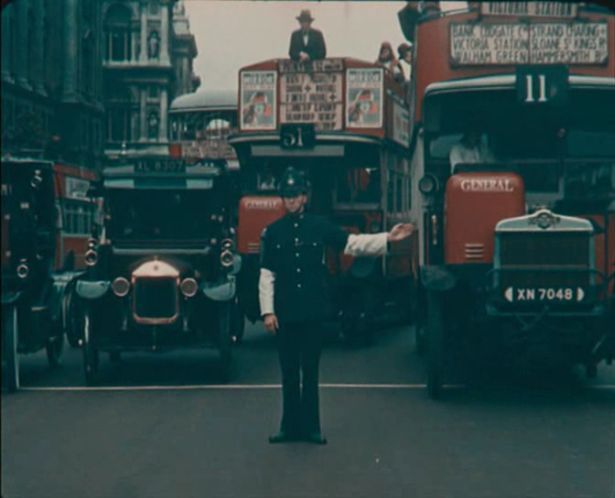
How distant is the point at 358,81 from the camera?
7129 mm

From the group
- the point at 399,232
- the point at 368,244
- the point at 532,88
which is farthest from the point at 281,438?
the point at 532,88

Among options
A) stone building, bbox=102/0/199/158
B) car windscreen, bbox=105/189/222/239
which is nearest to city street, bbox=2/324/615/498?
car windscreen, bbox=105/189/222/239

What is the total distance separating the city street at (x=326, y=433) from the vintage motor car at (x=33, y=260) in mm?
459

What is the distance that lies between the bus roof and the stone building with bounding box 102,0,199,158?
3.3 inches

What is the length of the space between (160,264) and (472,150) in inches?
122

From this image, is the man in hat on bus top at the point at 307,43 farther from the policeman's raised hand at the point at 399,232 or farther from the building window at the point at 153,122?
the building window at the point at 153,122

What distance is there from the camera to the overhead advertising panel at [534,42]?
7.89 metres

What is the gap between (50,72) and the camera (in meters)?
6.31

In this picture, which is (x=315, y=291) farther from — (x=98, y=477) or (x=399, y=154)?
(x=399, y=154)

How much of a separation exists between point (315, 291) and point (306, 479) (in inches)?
47.7

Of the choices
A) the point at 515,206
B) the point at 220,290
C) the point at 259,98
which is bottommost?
the point at 220,290

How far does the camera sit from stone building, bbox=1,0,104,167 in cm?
557

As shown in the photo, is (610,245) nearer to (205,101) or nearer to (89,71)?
(205,101)

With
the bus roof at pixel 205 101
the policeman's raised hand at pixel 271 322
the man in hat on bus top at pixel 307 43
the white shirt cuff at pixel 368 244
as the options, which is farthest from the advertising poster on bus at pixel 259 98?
the policeman's raised hand at pixel 271 322
